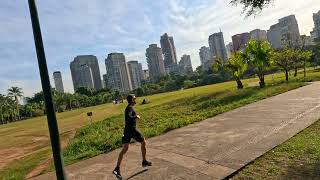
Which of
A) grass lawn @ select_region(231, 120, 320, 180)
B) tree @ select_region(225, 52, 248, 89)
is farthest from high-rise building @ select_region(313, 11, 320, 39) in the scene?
grass lawn @ select_region(231, 120, 320, 180)

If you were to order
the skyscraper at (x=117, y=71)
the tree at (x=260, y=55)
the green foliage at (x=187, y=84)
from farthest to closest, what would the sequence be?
the skyscraper at (x=117, y=71)
the green foliage at (x=187, y=84)
the tree at (x=260, y=55)

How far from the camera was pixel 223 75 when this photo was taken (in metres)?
99.0

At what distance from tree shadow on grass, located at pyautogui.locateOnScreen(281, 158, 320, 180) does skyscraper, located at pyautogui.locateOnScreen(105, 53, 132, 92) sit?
181133 millimetres

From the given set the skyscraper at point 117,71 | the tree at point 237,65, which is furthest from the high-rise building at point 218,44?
the tree at point 237,65

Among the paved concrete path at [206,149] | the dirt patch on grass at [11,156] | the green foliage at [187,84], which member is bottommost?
the dirt patch on grass at [11,156]

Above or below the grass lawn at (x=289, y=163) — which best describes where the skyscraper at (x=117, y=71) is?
above

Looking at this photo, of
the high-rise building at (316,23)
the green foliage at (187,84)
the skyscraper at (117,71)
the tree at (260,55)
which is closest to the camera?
the tree at (260,55)

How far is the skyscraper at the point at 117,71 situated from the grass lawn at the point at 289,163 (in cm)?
17968

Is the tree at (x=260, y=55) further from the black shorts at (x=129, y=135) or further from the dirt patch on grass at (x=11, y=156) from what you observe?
the black shorts at (x=129, y=135)

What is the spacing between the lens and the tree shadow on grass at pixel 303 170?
733 centimetres

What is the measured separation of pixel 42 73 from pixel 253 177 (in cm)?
482

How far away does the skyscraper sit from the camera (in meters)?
190

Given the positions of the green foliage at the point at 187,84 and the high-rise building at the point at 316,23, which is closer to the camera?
the green foliage at the point at 187,84

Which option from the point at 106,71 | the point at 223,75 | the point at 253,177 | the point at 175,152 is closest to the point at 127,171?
the point at 175,152
